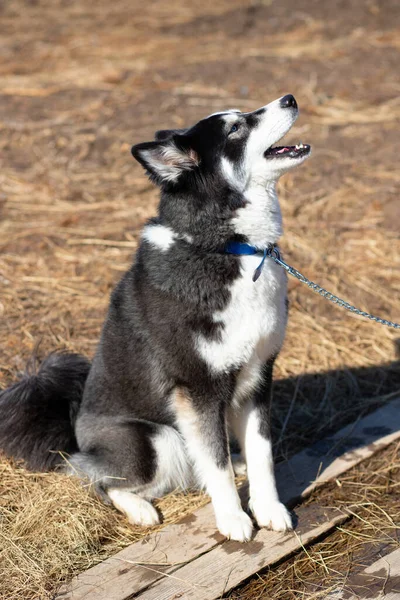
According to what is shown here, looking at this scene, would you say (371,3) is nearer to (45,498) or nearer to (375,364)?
(375,364)

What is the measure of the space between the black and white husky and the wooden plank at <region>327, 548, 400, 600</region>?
16.1 inches

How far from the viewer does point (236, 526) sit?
3.33 meters

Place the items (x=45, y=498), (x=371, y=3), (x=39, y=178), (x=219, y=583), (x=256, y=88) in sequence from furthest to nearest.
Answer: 1. (x=371, y=3)
2. (x=256, y=88)
3. (x=39, y=178)
4. (x=45, y=498)
5. (x=219, y=583)

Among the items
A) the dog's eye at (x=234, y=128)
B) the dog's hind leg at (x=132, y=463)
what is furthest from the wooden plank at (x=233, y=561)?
the dog's eye at (x=234, y=128)

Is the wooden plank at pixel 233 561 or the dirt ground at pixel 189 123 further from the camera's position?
the dirt ground at pixel 189 123

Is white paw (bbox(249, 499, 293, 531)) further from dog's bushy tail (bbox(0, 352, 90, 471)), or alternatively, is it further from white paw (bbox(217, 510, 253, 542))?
dog's bushy tail (bbox(0, 352, 90, 471))

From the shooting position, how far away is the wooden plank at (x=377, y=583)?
298cm

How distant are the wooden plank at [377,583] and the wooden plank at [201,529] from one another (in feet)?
1.92

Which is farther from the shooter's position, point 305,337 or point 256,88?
point 256,88

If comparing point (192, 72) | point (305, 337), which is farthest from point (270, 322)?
point (192, 72)

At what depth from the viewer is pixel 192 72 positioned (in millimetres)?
9906

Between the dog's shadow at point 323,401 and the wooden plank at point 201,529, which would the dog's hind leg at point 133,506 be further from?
the dog's shadow at point 323,401

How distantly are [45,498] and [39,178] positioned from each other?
4393mm

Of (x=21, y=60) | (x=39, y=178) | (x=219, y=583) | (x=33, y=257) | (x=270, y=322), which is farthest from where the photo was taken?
(x=21, y=60)
